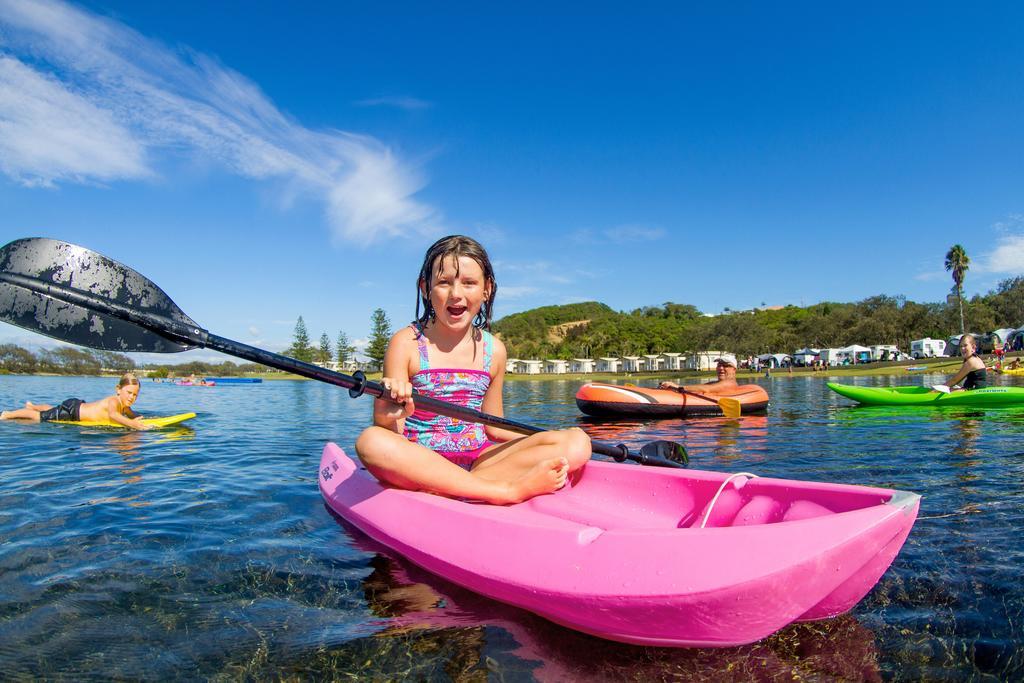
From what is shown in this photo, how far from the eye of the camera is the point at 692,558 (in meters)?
2.21

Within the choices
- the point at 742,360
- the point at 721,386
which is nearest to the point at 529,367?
the point at 742,360

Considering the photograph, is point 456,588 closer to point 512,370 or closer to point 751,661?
point 751,661

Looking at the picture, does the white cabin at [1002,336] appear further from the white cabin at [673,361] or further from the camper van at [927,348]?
the white cabin at [673,361]

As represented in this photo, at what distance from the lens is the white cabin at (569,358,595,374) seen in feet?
316

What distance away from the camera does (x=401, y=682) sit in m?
2.19

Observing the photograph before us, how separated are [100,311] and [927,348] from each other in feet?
231

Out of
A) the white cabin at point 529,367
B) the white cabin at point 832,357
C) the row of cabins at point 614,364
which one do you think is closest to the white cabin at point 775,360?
the white cabin at point 832,357

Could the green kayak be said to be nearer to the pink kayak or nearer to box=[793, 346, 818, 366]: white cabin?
the pink kayak

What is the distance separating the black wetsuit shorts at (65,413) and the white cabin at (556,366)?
281 ft

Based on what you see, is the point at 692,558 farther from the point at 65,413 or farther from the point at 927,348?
the point at 927,348

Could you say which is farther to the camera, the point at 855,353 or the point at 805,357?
the point at 805,357

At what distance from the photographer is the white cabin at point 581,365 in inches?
3787

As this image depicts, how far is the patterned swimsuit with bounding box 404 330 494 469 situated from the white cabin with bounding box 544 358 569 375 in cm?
9160

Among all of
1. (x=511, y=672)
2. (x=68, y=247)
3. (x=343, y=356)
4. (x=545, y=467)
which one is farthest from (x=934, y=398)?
(x=343, y=356)
